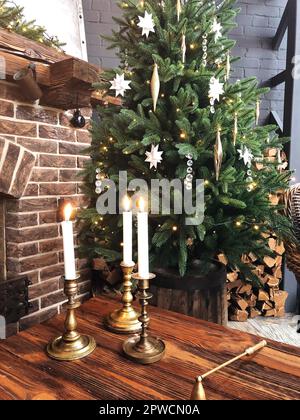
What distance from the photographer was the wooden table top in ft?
2.30

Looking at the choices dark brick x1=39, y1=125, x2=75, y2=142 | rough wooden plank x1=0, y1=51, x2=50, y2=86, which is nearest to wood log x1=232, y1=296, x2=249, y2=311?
dark brick x1=39, y1=125, x2=75, y2=142

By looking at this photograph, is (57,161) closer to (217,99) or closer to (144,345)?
(217,99)

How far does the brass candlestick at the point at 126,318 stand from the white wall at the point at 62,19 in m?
1.59

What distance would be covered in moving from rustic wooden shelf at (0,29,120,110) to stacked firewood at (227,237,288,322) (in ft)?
5.21

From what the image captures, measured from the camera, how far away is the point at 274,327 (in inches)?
86.4

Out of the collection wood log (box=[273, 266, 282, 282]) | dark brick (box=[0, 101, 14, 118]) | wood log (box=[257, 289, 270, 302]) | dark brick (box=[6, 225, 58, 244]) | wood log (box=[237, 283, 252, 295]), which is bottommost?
wood log (box=[257, 289, 270, 302])

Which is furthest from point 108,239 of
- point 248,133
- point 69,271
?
point 248,133

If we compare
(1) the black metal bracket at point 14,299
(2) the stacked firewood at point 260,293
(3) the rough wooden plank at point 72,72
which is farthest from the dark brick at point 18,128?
(2) the stacked firewood at point 260,293

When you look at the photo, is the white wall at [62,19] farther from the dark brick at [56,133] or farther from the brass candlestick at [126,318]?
the brass candlestick at [126,318]

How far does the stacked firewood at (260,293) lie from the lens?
226 centimetres

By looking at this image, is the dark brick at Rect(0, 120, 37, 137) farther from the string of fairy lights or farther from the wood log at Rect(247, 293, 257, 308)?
the wood log at Rect(247, 293, 257, 308)

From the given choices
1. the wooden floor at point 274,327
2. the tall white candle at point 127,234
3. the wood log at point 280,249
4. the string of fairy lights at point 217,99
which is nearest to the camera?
the tall white candle at point 127,234

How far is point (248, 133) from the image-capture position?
145 cm

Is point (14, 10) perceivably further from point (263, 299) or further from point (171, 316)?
point (263, 299)
